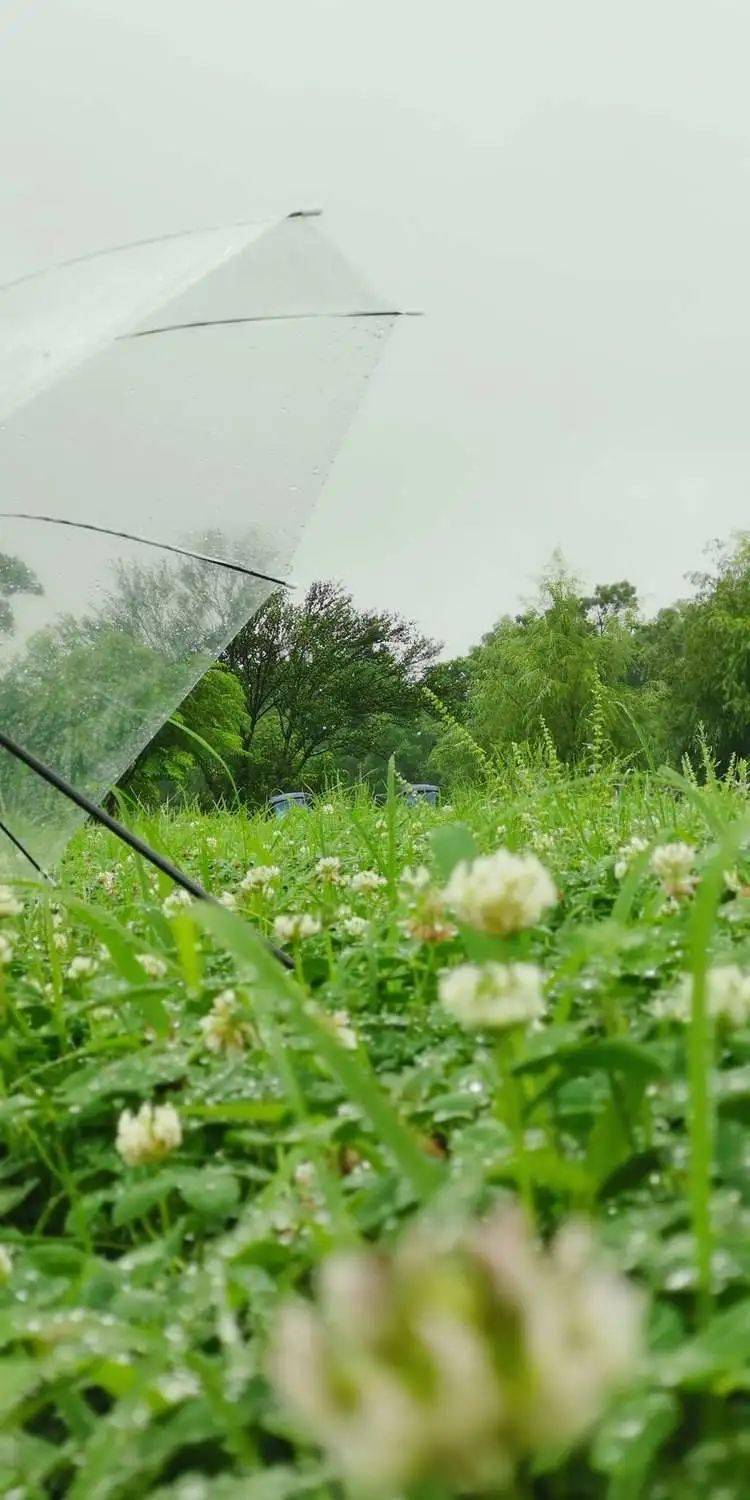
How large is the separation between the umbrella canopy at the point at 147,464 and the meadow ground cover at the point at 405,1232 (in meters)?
0.82

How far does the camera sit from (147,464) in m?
2.19

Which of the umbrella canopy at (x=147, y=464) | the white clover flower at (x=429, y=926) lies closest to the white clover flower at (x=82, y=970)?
the umbrella canopy at (x=147, y=464)

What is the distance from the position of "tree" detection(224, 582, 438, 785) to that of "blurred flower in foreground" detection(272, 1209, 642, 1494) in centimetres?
2966

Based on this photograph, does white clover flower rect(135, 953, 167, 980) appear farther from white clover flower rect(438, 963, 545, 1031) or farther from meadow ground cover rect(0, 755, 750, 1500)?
white clover flower rect(438, 963, 545, 1031)

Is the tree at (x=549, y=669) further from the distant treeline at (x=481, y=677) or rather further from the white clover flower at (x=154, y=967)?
the white clover flower at (x=154, y=967)

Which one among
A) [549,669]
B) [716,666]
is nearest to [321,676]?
[549,669]

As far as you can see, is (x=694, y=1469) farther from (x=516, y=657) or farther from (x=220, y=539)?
(x=516, y=657)

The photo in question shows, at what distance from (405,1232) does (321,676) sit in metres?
31.0

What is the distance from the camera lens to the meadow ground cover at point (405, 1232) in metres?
0.35

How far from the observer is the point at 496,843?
3201mm

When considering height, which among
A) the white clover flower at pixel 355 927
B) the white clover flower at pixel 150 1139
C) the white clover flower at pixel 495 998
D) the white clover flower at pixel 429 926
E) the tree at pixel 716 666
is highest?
the white clover flower at pixel 495 998

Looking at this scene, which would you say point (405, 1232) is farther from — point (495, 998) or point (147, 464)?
point (147, 464)

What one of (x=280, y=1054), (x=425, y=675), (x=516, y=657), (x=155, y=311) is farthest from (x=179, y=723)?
(x=425, y=675)

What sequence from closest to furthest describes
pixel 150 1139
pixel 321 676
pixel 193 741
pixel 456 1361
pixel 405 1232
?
pixel 456 1361 → pixel 405 1232 → pixel 150 1139 → pixel 193 741 → pixel 321 676
